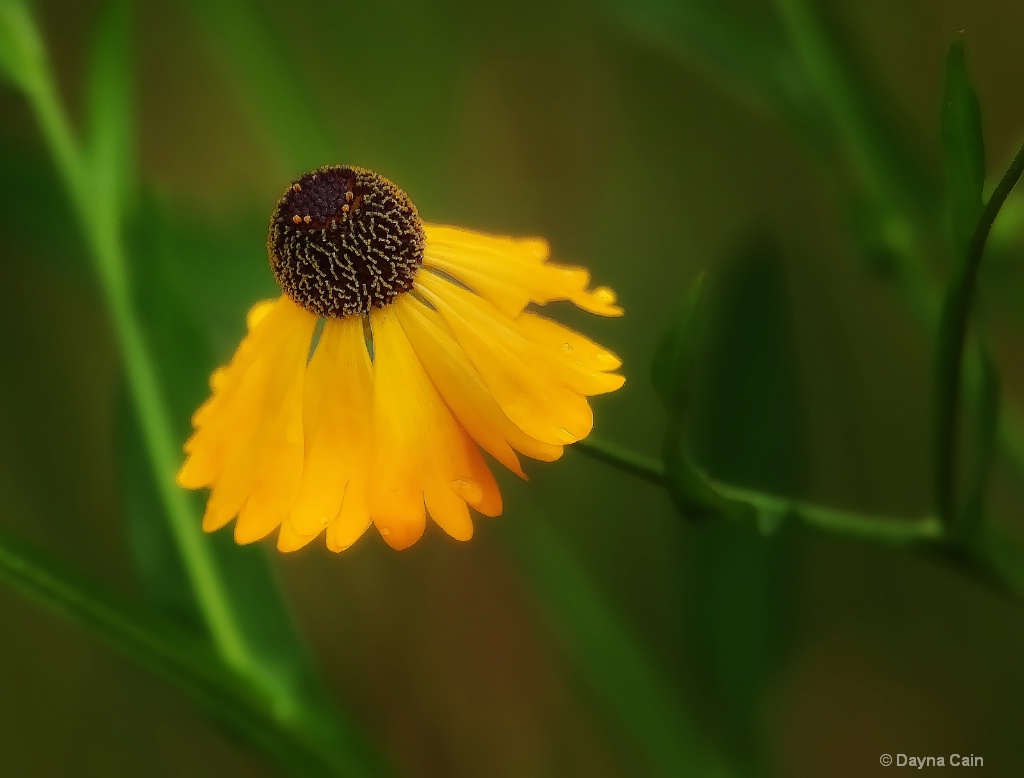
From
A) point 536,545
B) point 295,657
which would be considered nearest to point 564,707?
point 536,545

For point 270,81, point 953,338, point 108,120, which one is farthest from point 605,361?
point 270,81

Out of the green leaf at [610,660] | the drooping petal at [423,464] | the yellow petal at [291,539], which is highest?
the drooping petal at [423,464]

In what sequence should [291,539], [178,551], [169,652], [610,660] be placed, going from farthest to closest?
[610,660] < [178,551] < [169,652] < [291,539]

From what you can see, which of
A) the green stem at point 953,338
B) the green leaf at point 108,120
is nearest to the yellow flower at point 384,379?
the green stem at point 953,338

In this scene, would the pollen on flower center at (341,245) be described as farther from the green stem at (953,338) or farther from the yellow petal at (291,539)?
the green stem at (953,338)

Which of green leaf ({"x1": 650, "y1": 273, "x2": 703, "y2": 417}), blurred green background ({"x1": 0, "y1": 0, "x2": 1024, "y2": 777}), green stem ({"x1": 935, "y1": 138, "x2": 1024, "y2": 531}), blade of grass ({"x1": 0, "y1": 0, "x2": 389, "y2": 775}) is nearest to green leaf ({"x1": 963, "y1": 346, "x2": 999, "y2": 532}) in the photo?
green stem ({"x1": 935, "y1": 138, "x2": 1024, "y2": 531})

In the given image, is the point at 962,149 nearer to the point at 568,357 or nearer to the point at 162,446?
the point at 568,357
